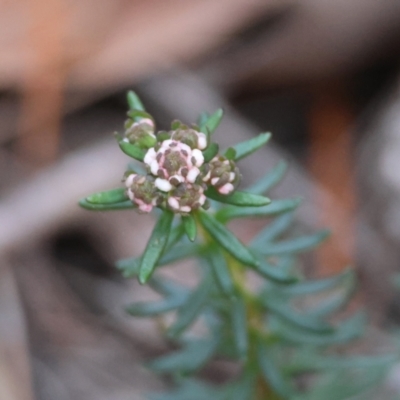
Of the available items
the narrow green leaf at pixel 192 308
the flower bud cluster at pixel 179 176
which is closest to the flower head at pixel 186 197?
the flower bud cluster at pixel 179 176

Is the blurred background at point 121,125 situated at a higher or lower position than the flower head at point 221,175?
higher

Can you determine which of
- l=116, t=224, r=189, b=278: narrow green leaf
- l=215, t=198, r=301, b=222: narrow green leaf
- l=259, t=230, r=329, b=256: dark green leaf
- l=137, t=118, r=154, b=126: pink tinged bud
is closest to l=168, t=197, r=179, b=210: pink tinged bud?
l=137, t=118, r=154, b=126: pink tinged bud

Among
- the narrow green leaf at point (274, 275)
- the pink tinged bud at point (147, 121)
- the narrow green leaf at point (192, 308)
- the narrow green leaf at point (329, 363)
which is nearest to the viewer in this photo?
the pink tinged bud at point (147, 121)

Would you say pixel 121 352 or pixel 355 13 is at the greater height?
pixel 355 13

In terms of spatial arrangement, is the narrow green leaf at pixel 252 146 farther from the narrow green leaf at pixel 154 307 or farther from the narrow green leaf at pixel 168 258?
the narrow green leaf at pixel 154 307

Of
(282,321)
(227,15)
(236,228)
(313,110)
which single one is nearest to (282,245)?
(282,321)

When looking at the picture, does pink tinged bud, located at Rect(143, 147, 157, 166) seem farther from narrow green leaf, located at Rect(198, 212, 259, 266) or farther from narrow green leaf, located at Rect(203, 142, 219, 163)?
narrow green leaf, located at Rect(198, 212, 259, 266)

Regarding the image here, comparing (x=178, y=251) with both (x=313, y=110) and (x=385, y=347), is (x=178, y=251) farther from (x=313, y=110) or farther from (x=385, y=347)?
(x=313, y=110)
